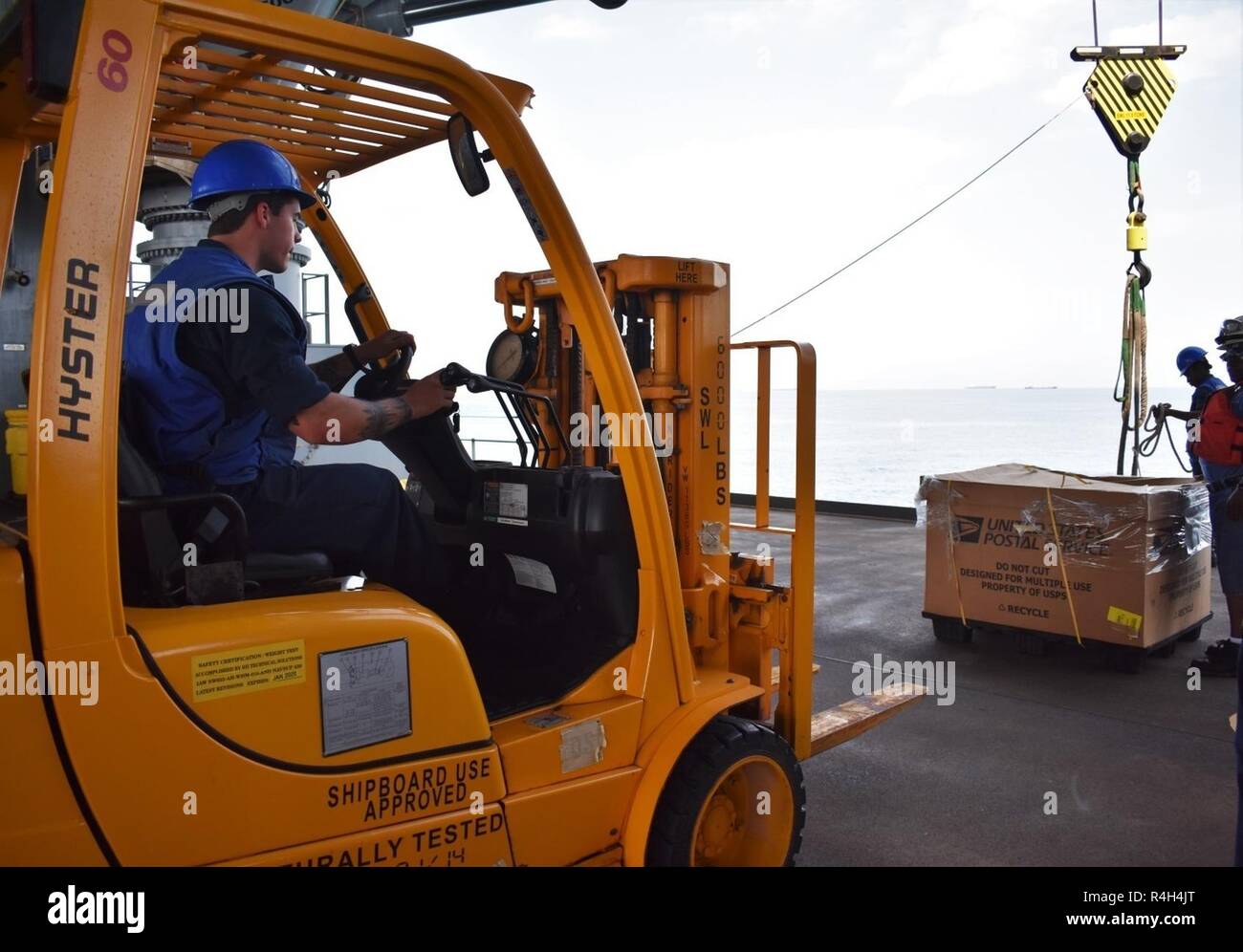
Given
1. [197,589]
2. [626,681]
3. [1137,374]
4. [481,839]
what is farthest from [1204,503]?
[197,589]

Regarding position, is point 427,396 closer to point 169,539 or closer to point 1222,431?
point 169,539

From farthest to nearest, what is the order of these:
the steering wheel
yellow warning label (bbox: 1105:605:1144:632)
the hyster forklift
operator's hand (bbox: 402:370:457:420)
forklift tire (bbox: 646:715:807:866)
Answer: yellow warning label (bbox: 1105:605:1144:632)
the steering wheel
forklift tire (bbox: 646:715:807:866)
operator's hand (bbox: 402:370:457:420)
the hyster forklift

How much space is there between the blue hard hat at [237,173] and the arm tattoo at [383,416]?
0.58 meters

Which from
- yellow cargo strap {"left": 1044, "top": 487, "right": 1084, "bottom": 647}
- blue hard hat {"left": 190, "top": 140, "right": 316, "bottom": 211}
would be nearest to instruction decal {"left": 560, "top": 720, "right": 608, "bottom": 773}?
blue hard hat {"left": 190, "top": 140, "right": 316, "bottom": 211}

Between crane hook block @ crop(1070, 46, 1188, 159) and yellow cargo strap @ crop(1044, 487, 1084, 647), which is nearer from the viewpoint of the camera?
yellow cargo strap @ crop(1044, 487, 1084, 647)

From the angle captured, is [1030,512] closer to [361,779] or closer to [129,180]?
[361,779]

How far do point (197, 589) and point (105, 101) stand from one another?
976 millimetres

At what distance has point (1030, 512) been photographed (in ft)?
19.6

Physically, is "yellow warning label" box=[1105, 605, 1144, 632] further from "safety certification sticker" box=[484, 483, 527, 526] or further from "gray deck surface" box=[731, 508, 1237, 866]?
"safety certification sticker" box=[484, 483, 527, 526]

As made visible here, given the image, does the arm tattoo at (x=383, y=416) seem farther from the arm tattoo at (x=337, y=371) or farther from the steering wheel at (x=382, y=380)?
the arm tattoo at (x=337, y=371)

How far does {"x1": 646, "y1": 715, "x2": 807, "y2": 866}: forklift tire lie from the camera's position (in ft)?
9.16

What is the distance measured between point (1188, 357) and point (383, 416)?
645 cm

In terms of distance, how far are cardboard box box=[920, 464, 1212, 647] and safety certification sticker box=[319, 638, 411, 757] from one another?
4.79 metres

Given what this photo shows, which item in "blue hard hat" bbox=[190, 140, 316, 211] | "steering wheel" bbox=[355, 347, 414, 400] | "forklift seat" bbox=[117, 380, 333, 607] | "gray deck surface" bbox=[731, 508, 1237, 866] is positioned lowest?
"gray deck surface" bbox=[731, 508, 1237, 866]
